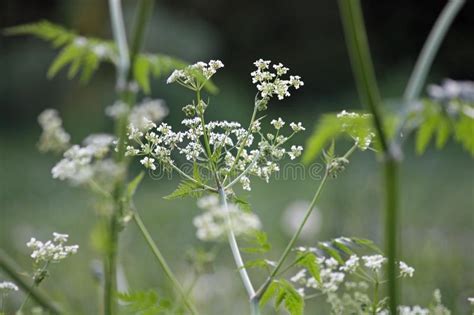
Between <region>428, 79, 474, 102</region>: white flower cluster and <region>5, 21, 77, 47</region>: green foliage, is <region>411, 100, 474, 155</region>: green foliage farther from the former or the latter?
<region>5, 21, 77, 47</region>: green foliage

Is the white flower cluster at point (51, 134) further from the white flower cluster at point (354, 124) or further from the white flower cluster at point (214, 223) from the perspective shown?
the white flower cluster at point (354, 124)

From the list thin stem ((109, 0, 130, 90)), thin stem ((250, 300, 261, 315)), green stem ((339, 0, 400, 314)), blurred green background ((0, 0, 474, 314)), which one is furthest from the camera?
blurred green background ((0, 0, 474, 314))

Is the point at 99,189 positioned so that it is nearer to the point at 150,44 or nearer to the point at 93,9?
the point at 150,44

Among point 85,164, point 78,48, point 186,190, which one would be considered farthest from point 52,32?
point 186,190

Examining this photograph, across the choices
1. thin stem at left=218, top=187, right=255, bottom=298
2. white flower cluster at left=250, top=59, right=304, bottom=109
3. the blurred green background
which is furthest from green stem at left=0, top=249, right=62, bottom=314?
the blurred green background

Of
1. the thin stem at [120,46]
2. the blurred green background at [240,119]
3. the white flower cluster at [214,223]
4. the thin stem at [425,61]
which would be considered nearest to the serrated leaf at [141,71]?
the thin stem at [120,46]

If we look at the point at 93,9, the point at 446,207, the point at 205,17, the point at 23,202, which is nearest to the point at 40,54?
the point at 93,9

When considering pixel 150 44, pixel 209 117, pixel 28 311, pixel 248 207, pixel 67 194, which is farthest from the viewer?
pixel 150 44
